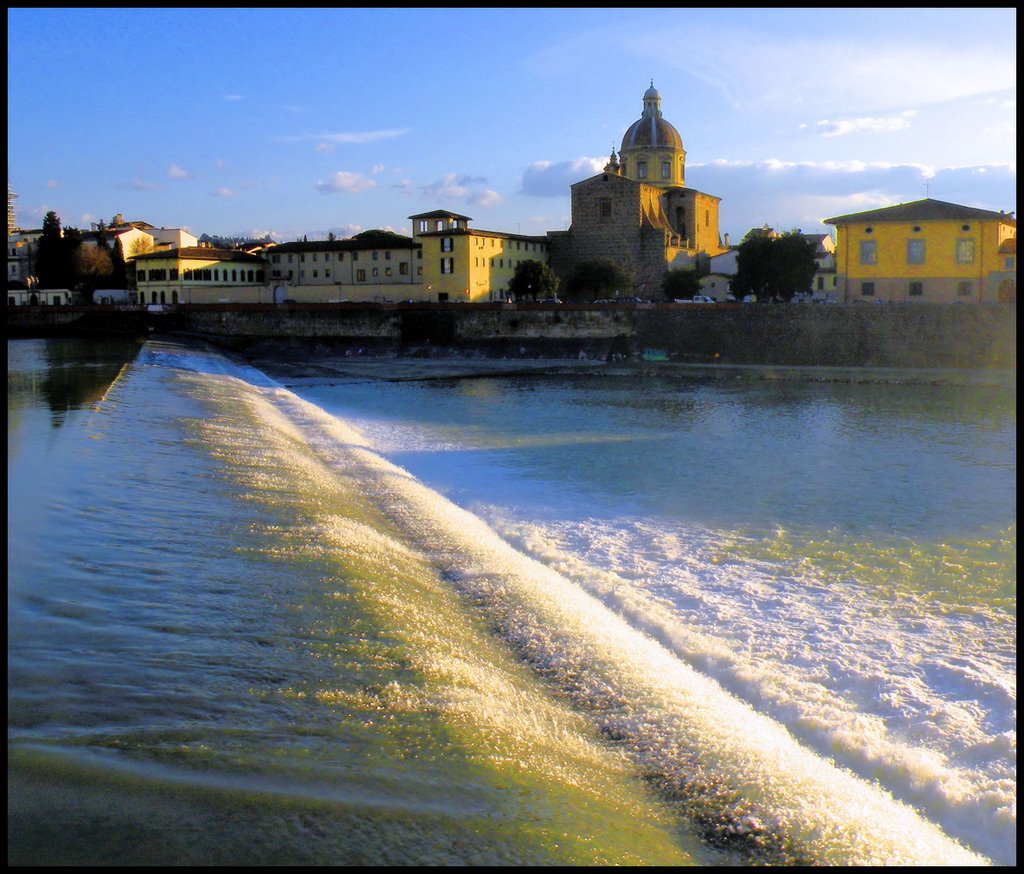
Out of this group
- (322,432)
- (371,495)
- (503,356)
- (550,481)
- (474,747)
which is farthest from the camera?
(503,356)

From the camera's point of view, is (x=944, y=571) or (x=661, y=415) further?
(x=661, y=415)

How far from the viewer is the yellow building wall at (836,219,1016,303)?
113 ft

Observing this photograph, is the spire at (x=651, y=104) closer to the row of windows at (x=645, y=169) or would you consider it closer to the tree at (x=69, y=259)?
the row of windows at (x=645, y=169)

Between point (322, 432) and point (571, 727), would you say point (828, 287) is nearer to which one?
point (322, 432)

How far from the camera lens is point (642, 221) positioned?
5381 cm

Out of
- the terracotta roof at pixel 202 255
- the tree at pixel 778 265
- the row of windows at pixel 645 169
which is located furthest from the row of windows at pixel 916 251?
the terracotta roof at pixel 202 255

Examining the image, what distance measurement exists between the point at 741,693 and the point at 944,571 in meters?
3.67

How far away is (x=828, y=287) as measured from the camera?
57.4 metres

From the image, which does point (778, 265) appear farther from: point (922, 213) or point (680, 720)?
point (680, 720)

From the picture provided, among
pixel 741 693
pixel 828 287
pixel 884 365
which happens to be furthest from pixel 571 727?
pixel 828 287

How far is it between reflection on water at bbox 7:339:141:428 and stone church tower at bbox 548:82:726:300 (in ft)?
86.3

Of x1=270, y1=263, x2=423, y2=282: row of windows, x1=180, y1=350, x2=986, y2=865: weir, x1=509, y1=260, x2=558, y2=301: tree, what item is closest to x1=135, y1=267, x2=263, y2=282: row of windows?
x1=270, y1=263, x2=423, y2=282: row of windows

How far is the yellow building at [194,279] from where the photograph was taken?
53.3m

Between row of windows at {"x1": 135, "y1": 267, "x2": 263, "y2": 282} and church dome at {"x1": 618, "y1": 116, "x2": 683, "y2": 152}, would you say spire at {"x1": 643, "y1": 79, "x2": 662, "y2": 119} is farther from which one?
row of windows at {"x1": 135, "y1": 267, "x2": 263, "y2": 282}
